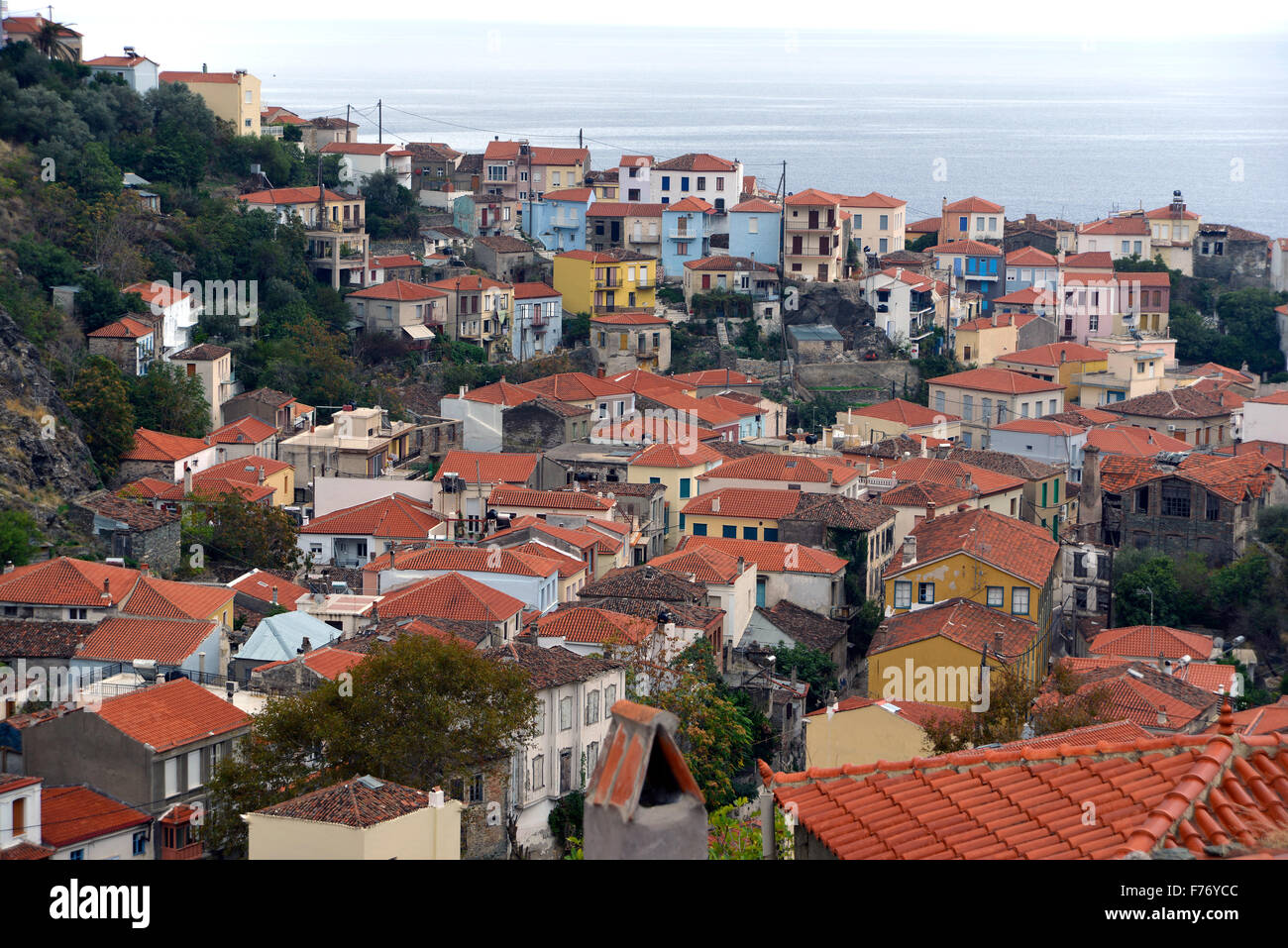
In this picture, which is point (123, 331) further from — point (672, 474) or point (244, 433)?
point (672, 474)

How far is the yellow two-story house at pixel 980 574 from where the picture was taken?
32.4 metres

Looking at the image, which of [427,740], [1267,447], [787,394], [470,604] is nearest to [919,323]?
[787,394]

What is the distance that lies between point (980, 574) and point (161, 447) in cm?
1866

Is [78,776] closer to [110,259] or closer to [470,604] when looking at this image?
[470,604]

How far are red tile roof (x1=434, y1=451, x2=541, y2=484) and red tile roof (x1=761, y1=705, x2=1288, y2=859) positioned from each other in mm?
32219

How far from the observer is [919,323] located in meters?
61.8

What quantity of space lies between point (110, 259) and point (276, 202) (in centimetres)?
784

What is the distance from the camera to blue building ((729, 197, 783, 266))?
205 ft

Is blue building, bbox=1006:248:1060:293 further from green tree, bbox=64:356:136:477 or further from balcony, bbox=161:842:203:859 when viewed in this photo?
balcony, bbox=161:842:203:859

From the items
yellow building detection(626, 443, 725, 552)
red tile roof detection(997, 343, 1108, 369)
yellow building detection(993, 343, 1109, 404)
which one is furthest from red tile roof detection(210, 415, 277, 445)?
red tile roof detection(997, 343, 1108, 369)

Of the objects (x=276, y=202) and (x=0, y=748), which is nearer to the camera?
(x=0, y=748)

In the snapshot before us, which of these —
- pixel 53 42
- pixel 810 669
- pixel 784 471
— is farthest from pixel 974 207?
pixel 810 669

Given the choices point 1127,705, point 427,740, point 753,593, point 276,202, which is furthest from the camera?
point 276,202
